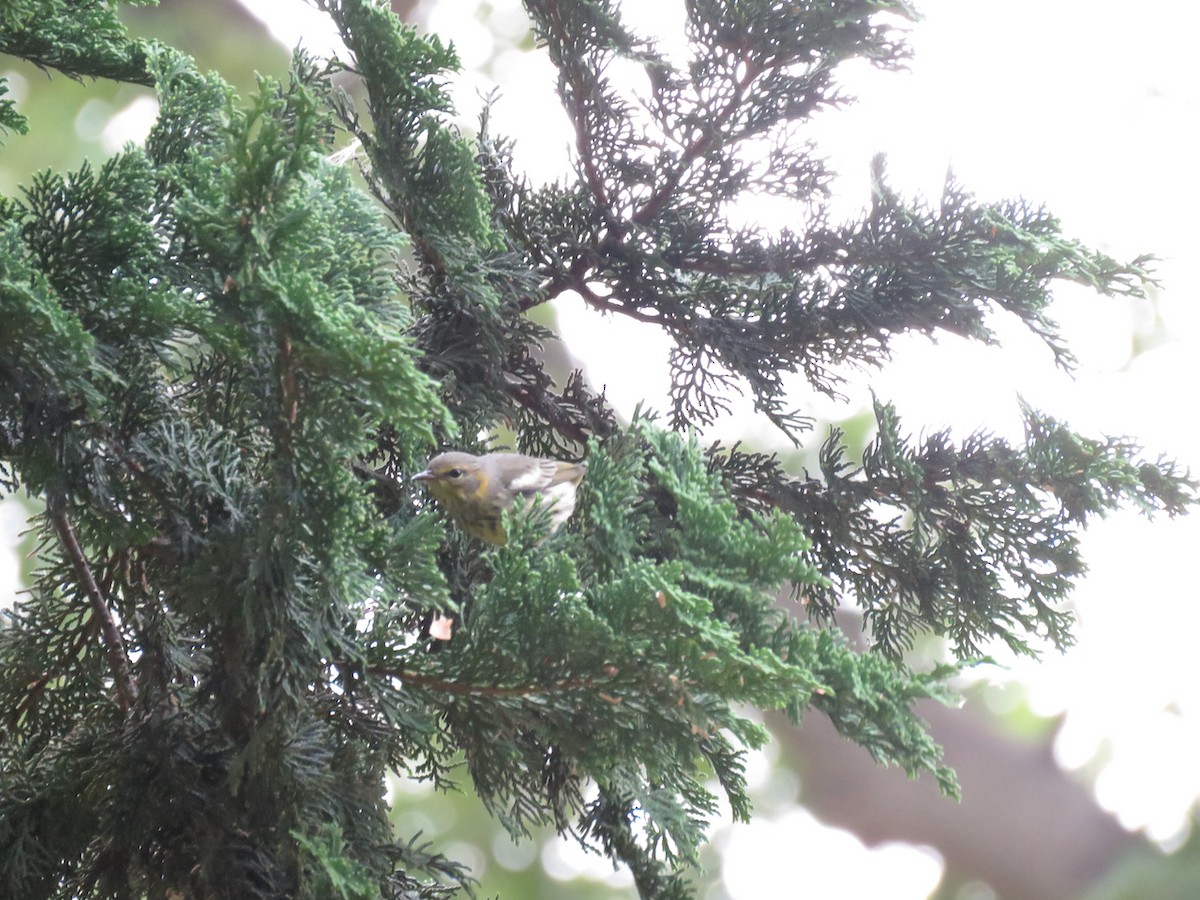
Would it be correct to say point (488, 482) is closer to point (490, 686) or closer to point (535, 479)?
point (535, 479)

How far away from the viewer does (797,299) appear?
1.61 meters

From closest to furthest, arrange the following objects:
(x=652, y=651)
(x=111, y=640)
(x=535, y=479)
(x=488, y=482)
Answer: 1. (x=652, y=651)
2. (x=111, y=640)
3. (x=488, y=482)
4. (x=535, y=479)

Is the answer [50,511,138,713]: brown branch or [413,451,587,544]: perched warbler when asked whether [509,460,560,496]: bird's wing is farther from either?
[50,511,138,713]: brown branch

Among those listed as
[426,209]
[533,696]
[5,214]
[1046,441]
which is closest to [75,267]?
[5,214]

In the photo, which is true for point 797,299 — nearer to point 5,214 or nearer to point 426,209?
point 426,209

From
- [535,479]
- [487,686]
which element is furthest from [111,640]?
[535,479]

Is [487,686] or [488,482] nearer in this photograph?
[487,686]

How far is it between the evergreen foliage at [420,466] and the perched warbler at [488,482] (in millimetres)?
76

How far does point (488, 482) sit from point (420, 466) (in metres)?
0.37

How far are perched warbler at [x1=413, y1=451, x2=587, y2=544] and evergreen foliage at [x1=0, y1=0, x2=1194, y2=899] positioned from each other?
0.25 feet

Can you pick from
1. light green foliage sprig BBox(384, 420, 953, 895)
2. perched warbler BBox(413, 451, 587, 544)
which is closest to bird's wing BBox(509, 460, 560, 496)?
perched warbler BBox(413, 451, 587, 544)

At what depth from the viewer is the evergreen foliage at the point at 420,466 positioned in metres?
0.96

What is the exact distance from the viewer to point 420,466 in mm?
1408

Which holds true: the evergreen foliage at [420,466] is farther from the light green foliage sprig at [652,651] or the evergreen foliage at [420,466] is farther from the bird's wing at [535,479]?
the bird's wing at [535,479]
